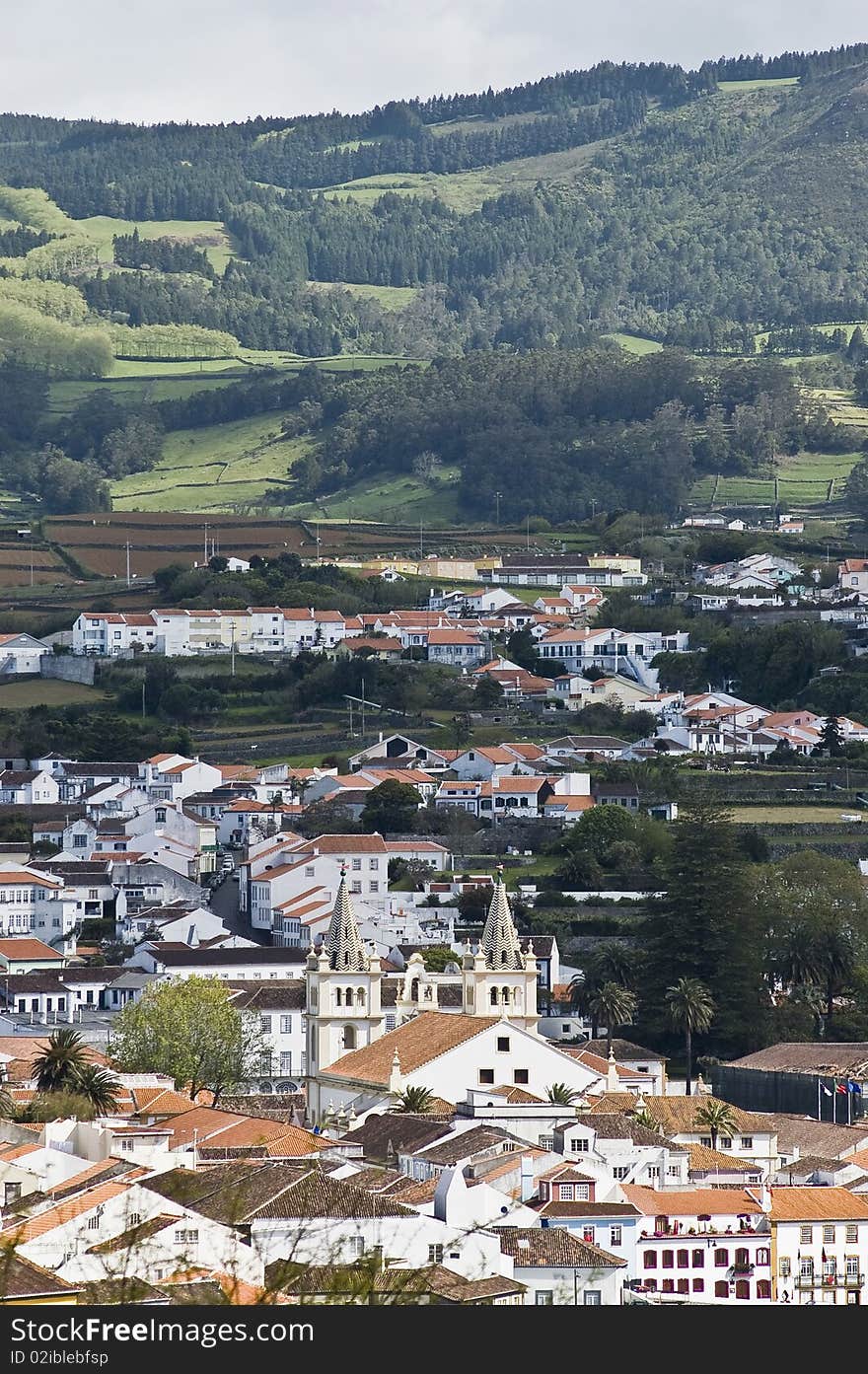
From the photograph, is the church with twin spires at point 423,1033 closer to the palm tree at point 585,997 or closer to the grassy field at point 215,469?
the palm tree at point 585,997

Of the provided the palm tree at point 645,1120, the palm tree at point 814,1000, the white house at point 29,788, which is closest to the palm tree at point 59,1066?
the palm tree at point 645,1120

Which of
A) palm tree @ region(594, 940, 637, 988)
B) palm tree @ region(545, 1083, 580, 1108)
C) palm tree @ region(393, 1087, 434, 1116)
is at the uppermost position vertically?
palm tree @ region(393, 1087, 434, 1116)

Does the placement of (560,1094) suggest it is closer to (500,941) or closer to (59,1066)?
(500,941)

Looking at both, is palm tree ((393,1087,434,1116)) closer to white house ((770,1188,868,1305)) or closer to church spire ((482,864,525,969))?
church spire ((482,864,525,969))

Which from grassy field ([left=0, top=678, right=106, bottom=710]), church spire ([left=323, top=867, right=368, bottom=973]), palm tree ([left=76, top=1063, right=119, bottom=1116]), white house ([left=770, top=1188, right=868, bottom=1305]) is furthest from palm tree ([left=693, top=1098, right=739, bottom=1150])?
grassy field ([left=0, top=678, right=106, bottom=710])

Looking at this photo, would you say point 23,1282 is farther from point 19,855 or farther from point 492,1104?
point 19,855

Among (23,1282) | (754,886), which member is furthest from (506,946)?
(23,1282)
